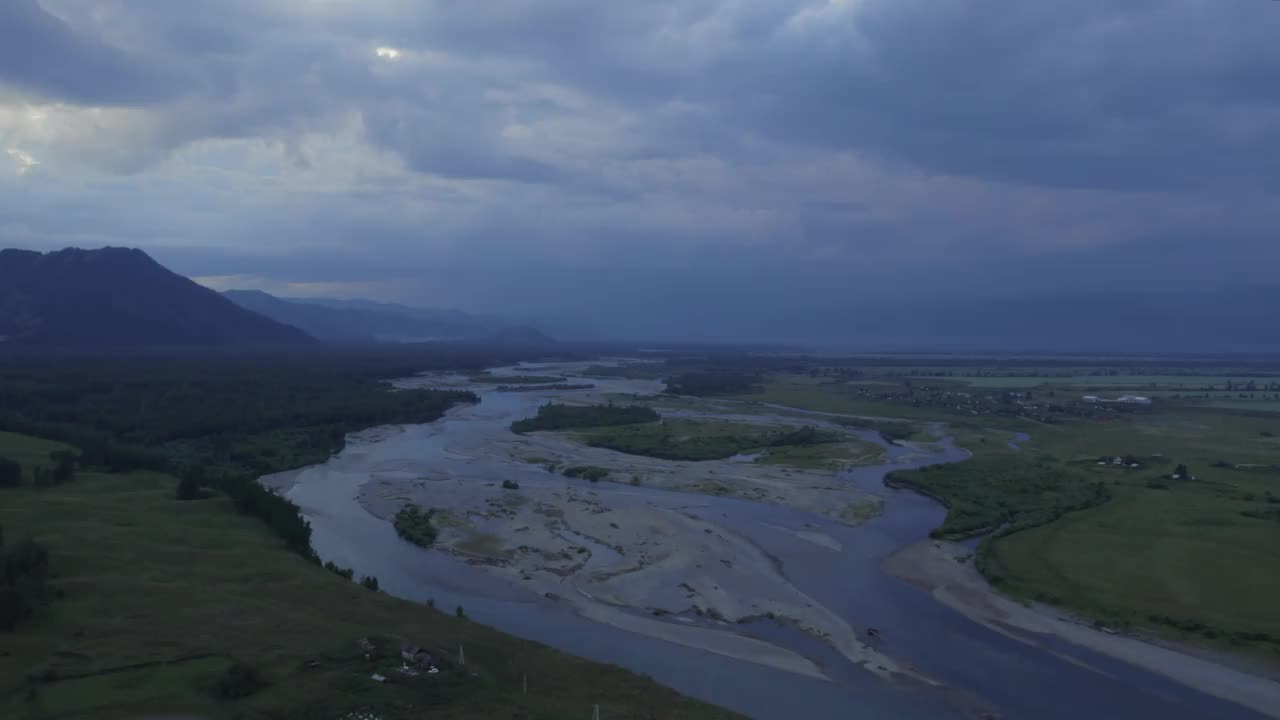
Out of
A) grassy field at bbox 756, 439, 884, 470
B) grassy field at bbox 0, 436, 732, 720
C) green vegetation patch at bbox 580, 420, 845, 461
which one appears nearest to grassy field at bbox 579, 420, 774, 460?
green vegetation patch at bbox 580, 420, 845, 461

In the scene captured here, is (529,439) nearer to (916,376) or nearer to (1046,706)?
(1046,706)

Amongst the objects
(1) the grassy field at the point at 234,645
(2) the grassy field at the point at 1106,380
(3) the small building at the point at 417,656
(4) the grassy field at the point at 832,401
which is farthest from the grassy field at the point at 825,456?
(2) the grassy field at the point at 1106,380

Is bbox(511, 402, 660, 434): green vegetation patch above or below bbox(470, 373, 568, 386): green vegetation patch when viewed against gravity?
below

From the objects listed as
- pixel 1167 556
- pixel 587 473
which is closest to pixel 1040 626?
pixel 1167 556

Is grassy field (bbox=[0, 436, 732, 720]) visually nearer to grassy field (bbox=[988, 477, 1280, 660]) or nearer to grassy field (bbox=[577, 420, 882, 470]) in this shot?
grassy field (bbox=[988, 477, 1280, 660])

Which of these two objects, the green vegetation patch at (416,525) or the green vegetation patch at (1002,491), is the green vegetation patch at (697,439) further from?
the green vegetation patch at (416,525)

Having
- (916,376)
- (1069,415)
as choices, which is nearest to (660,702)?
(1069,415)
